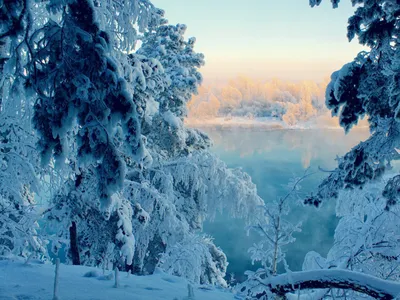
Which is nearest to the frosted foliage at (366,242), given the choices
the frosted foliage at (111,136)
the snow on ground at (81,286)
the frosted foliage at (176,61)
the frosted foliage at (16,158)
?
the snow on ground at (81,286)

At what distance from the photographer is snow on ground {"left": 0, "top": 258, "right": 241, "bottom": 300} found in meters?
4.26

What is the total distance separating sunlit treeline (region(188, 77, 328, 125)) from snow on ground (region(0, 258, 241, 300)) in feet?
262

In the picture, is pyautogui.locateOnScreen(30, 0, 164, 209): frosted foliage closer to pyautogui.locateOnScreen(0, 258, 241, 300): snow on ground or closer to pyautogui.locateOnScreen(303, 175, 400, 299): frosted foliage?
pyautogui.locateOnScreen(0, 258, 241, 300): snow on ground

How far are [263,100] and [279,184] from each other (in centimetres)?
7362

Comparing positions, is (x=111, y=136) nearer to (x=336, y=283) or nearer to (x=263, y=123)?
(x=336, y=283)

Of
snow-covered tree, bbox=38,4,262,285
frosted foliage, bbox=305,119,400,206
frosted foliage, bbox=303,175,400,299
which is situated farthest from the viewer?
snow-covered tree, bbox=38,4,262,285

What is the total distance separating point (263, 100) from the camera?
3829 inches

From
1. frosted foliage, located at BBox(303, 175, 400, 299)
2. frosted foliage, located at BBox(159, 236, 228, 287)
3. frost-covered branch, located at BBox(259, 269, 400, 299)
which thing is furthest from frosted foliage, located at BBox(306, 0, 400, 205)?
frosted foliage, located at BBox(159, 236, 228, 287)

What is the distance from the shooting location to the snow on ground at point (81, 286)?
4.26 metres

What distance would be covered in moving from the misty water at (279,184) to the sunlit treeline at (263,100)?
88.3ft

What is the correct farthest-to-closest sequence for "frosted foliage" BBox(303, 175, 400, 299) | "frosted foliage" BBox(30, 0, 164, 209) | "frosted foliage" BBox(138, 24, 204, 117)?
"frosted foliage" BBox(138, 24, 204, 117) → "frosted foliage" BBox(303, 175, 400, 299) → "frosted foliage" BBox(30, 0, 164, 209)

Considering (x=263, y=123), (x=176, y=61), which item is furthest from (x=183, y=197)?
(x=263, y=123)

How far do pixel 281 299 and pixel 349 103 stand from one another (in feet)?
→ 8.98

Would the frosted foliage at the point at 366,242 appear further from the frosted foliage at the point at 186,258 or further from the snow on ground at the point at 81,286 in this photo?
the frosted foliage at the point at 186,258
